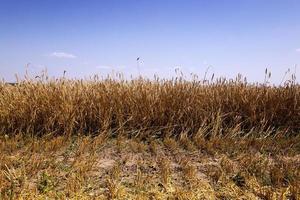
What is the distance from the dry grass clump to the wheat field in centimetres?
2

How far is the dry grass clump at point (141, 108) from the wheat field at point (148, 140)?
20mm

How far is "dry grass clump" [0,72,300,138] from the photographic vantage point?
681 centimetres

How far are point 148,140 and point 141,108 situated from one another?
2.30 ft

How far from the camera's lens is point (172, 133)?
23.2ft

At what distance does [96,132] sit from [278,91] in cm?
379

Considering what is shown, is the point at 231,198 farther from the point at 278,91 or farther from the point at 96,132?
the point at 278,91

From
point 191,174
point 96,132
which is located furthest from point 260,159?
point 96,132

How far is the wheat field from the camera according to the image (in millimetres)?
4336

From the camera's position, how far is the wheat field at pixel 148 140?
171 inches

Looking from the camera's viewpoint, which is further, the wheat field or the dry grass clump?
the dry grass clump

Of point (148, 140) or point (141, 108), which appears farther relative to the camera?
point (141, 108)

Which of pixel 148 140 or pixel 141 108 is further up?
pixel 141 108

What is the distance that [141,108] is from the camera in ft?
23.0

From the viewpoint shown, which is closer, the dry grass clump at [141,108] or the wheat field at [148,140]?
the wheat field at [148,140]
